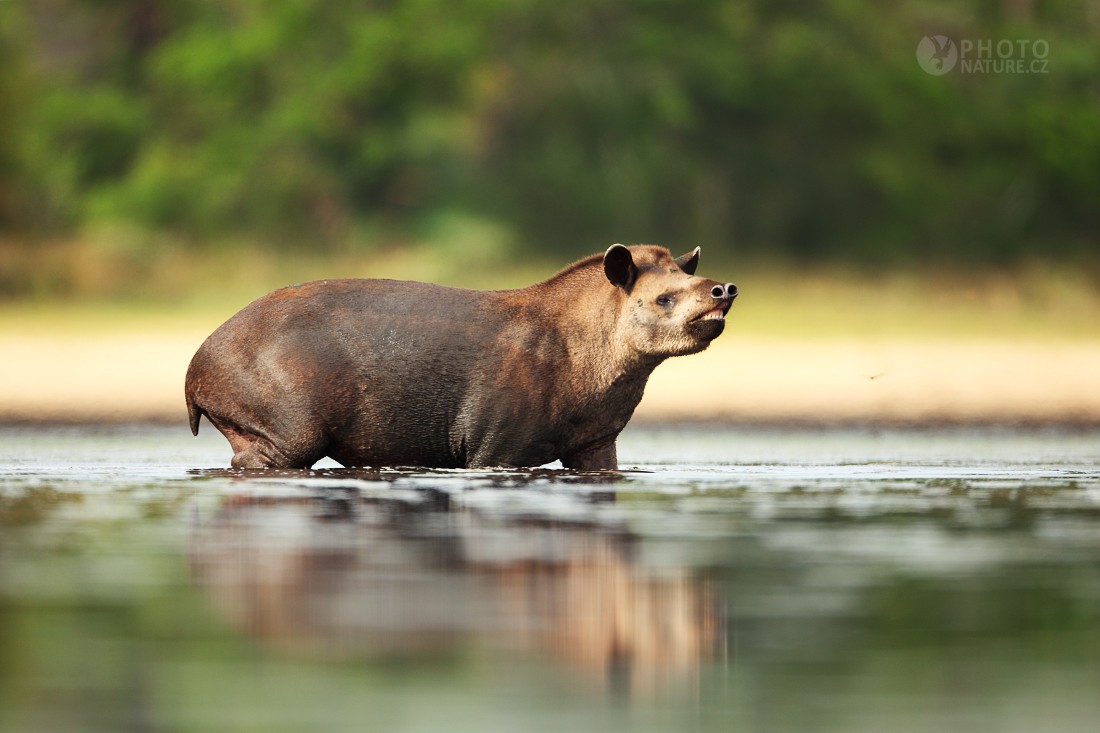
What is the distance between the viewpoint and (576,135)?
36125mm

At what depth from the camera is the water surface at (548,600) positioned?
4855 millimetres

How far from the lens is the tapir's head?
10664 millimetres

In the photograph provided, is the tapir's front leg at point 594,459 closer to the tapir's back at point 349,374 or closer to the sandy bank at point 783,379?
the tapir's back at point 349,374

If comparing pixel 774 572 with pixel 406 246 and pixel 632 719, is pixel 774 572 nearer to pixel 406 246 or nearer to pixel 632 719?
pixel 632 719

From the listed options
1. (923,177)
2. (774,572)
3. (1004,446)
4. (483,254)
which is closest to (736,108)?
(923,177)

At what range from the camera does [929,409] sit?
1684 centimetres

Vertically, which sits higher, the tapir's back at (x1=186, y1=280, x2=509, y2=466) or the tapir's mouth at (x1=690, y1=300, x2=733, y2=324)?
the tapir's mouth at (x1=690, y1=300, x2=733, y2=324)

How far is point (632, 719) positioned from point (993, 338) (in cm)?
1898

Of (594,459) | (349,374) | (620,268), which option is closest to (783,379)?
(594,459)
